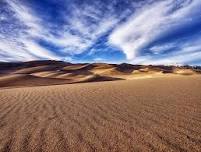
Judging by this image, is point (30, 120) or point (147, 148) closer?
point (147, 148)

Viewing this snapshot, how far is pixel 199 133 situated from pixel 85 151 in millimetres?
1889

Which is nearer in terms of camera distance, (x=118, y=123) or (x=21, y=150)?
(x=21, y=150)

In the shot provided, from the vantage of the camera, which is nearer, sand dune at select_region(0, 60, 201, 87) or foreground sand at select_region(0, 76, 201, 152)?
foreground sand at select_region(0, 76, 201, 152)

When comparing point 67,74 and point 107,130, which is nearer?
point 107,130

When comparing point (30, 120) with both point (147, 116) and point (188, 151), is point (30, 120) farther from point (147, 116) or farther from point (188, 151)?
point (188, 151)

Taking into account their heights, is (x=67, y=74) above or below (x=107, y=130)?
above

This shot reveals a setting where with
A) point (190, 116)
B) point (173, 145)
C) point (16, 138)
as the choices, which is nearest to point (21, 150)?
point (16, 138)

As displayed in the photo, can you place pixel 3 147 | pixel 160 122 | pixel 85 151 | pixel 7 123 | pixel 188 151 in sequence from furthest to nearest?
pixel 7 123 < pixel 160 122 < pixel 3 147 < pixel 85 151 < pixel 188 151

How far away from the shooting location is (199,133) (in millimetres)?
3697

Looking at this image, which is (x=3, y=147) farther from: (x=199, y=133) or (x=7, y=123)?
(x=199, y=133)

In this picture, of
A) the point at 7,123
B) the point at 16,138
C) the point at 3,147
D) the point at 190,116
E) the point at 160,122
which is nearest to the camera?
the point at 3,147

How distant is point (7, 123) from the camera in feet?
16.8

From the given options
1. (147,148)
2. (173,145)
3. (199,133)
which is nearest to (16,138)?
(147,148)

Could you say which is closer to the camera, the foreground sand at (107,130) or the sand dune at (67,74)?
the foreground sand at (107,130)
